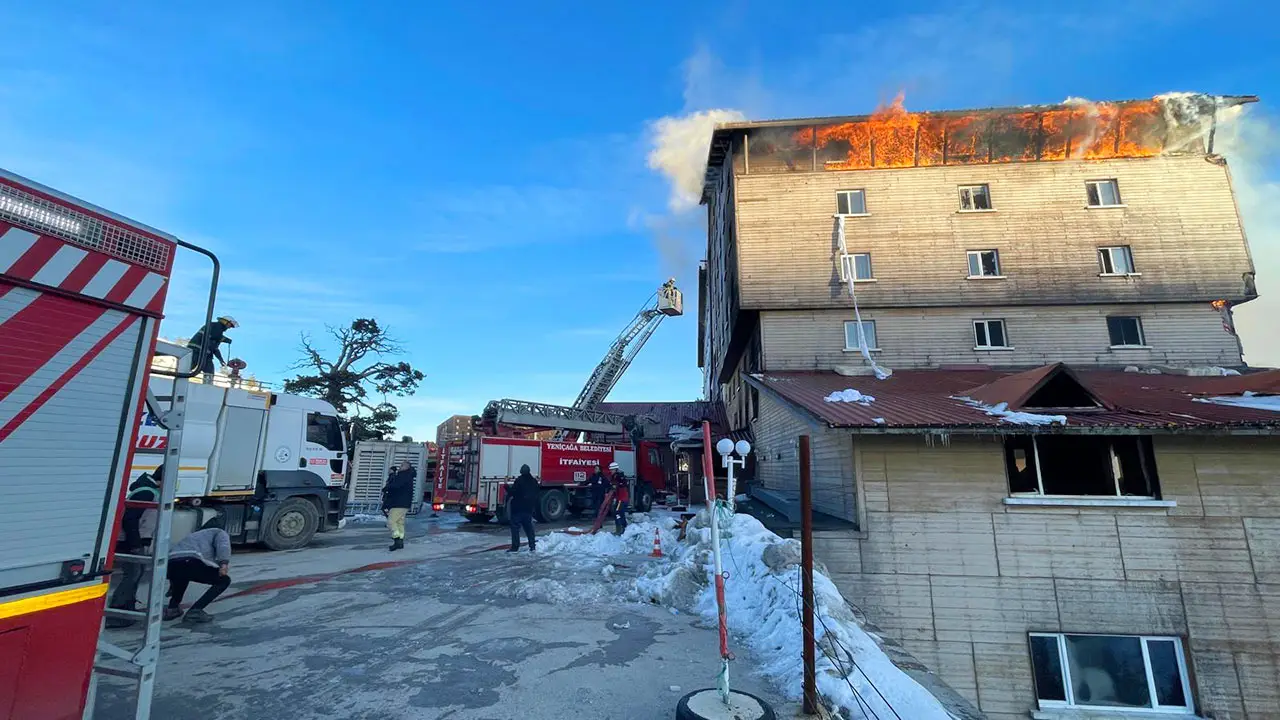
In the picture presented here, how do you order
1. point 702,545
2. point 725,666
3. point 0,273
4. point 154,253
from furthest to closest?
point 702,545 → point 725,666 → point 154,253 → point 0,273

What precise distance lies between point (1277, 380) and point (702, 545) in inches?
466

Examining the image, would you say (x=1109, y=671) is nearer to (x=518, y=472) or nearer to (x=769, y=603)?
(x=769, y=603)

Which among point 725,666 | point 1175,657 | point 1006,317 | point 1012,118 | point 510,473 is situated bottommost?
point 1175,657

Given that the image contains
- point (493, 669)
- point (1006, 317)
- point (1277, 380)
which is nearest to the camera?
point (493, 669)

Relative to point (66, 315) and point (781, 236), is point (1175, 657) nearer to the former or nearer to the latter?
point (781, 236)

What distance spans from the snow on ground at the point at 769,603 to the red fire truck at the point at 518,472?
589 cm

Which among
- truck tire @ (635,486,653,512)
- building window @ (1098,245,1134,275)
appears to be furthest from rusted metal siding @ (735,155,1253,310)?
truck tire @ (635,486,653,512)

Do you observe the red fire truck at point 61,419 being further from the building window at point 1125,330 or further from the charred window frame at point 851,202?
the building window at point 1125,330

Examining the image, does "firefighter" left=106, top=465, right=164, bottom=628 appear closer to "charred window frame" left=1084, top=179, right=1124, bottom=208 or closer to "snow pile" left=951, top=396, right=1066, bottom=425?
"snow pile" left=951, top=396, right=1066, bottom=425

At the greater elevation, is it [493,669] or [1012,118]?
[1012,118]

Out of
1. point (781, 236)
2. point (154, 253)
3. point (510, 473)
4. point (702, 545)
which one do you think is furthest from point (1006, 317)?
point (154, 253)

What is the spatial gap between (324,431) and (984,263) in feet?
64.4

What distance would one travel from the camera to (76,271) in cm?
304

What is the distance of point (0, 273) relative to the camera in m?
2.67
